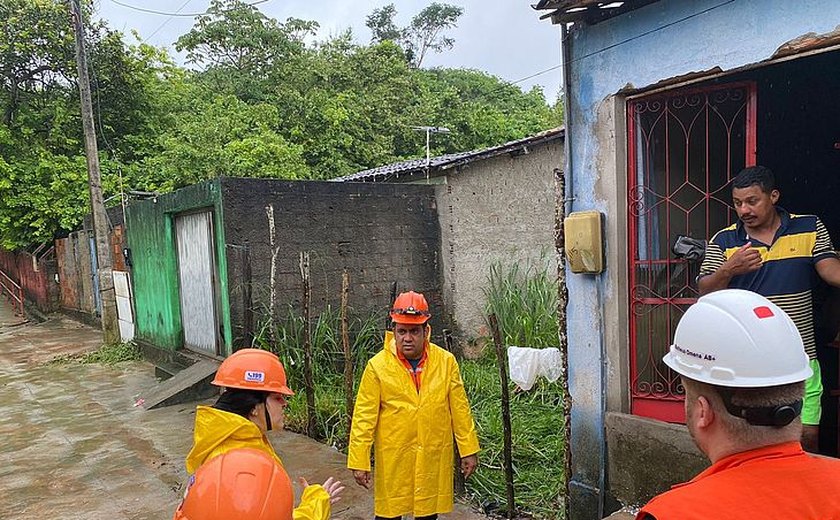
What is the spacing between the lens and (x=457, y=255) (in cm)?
948

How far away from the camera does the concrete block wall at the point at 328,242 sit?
7.70 metres

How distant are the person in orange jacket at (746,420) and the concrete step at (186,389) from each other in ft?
24.2

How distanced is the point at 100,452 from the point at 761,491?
22.1 feet

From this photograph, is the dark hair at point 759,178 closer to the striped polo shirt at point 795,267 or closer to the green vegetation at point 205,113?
the striped polo shirt at point 795,267

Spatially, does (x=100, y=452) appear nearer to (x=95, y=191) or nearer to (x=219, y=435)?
(x=219, y=435)

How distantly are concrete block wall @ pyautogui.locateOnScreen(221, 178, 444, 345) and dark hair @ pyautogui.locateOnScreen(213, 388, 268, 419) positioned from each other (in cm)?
542

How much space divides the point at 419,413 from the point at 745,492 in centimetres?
226

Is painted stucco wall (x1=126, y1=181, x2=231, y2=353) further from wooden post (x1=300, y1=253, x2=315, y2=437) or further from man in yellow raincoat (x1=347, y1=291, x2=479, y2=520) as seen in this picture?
man in yellow raincoat (x1=347, y1=291, x2=479, y2=520)

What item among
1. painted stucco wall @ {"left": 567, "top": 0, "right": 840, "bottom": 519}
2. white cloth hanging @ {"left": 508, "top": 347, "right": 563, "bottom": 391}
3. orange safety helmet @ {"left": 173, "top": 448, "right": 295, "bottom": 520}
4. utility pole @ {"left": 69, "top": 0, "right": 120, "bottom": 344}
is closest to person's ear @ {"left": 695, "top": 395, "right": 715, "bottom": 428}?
orange safety helmet @ {"left": 173, "top": 448, "right": 295, "bottom": 520}

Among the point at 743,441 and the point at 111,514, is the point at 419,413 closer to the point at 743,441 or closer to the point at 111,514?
the point at 743,441

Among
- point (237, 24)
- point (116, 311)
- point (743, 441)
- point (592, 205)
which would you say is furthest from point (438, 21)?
point (743, 441)

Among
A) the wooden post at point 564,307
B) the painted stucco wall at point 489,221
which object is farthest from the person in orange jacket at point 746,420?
the painted stucco wall at point 489,221

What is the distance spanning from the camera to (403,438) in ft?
10.6

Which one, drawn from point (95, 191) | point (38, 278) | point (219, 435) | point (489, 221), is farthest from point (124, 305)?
point (219, 435)
